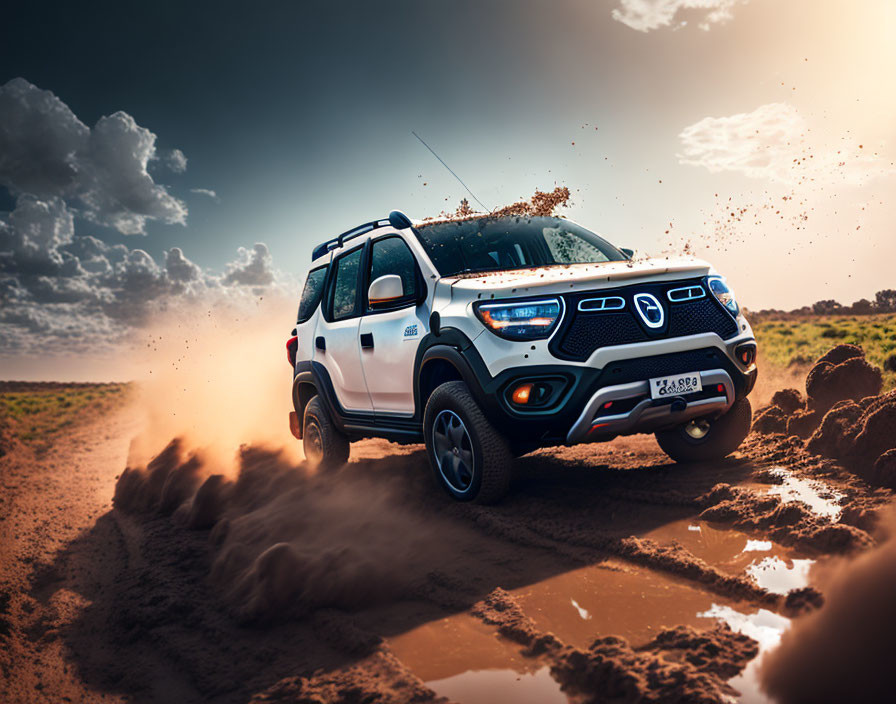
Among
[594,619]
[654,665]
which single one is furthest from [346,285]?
[654,665]

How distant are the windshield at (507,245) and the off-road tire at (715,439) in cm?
151

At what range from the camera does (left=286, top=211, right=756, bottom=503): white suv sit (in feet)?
15.8

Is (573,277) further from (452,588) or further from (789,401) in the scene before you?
(789,401)

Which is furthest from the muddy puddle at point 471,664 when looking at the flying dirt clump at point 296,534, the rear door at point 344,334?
the rear door at point 344,334

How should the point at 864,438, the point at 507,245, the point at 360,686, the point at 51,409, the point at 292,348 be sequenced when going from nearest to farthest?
the point at 360,686
the point at 864,438
the point at 507,245
the point at 292,348
the point at 51,409

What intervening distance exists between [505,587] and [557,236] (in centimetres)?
323

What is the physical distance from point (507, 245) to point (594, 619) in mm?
3359

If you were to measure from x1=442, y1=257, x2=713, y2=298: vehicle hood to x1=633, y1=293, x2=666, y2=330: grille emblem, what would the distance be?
0.39 feet

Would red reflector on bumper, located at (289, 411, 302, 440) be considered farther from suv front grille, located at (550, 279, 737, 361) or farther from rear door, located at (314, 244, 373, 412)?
suv front grille, located at (550, 279, 737, 361)

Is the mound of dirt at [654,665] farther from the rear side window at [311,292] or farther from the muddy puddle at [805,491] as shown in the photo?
the rear side window at [311,292]

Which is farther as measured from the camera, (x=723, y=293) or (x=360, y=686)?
Answer: (x=723, y=293)

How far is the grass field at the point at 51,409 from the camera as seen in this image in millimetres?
23016

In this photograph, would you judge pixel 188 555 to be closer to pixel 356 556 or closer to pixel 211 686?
pixel 356 556

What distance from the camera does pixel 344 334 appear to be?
686 cm
